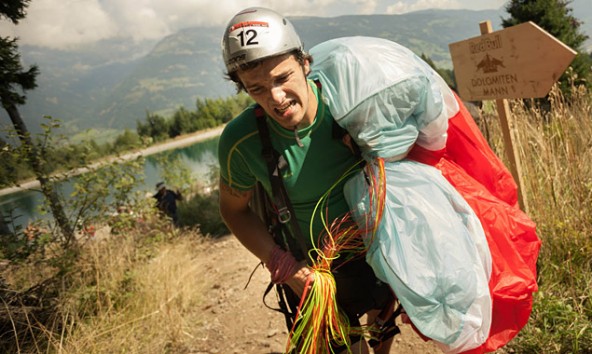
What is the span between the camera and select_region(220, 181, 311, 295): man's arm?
1.56 metres

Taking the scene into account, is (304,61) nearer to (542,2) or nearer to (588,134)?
(588,134)

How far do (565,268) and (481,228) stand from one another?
1623 millimetres

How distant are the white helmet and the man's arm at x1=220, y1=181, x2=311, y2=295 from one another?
1.93 ft

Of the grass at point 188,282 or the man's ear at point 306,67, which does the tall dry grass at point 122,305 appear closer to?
the grass at point 188,282

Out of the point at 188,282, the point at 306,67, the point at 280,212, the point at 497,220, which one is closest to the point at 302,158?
the point at 280,212

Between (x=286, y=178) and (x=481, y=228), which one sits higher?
(x=286, y=178)

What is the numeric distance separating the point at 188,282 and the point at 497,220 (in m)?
3.65

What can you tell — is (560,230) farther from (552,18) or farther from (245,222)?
(552,18)

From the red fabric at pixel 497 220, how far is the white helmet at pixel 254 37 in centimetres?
67

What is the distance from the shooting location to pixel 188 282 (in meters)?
4.08

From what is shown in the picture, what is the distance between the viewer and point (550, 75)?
6.40 ft

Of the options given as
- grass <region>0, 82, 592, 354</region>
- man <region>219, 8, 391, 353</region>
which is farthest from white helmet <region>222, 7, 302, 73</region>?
grass <region>0, 82, 592, 354</region>

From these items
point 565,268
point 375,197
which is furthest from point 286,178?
point 565,268

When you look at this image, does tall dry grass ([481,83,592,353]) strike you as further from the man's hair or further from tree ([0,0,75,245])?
tree ([0,0,75,245])
